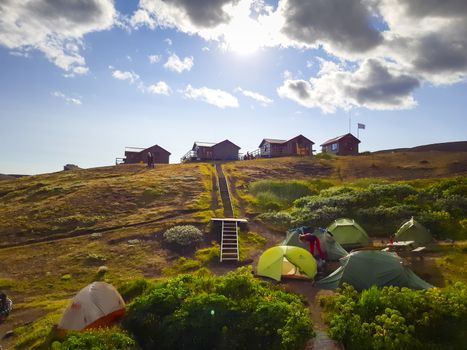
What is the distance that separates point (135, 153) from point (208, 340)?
7208 cm

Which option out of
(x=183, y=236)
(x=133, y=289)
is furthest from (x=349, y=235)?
(x=133, y=289)

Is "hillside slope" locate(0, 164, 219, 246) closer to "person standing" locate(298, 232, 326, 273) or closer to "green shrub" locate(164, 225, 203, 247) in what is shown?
"green shrub" locate(164, 225, 203, 247)

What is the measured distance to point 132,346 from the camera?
549 inches

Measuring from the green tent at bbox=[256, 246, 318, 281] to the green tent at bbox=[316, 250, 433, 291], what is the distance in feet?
7.62

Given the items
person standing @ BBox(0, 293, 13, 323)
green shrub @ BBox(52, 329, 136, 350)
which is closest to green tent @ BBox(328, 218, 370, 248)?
green shrub @ BBox(52, 329, 136, 350)

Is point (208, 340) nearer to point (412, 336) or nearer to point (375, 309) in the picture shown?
point (375, 309)

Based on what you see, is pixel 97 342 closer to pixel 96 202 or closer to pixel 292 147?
pixel 96 202

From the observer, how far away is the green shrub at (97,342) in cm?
1260

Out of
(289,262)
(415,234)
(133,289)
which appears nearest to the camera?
(133,289)

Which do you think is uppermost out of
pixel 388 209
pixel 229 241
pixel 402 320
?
pixel 388 209

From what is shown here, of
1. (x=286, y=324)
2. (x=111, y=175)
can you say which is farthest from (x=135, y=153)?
(x=286, y=324)

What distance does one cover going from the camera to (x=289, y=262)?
845 inches

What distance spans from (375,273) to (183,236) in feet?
58.1

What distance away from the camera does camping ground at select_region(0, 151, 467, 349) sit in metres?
22.3
